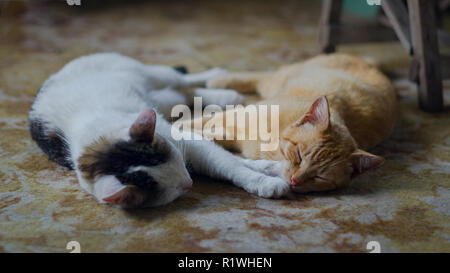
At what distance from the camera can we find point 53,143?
1797 millimetres

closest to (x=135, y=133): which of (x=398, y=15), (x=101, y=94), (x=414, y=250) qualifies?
(x=101, y=94)

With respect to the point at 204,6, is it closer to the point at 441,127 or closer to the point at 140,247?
the point at 441,127

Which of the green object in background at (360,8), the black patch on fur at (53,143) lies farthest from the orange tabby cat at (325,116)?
the green object in background at (360,8)

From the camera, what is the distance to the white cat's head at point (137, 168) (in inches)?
54.4

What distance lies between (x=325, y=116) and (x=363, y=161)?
0.25 metres

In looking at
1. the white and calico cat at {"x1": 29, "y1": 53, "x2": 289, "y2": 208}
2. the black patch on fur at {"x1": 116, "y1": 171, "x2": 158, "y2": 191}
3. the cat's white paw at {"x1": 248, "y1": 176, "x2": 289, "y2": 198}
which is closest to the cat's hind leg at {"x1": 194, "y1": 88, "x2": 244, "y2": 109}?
the white and calico cat at {"x1": 29, "y1": 53, "x2": 289, "y2": 208}

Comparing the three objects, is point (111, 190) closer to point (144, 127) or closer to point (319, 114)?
point (144, 127)

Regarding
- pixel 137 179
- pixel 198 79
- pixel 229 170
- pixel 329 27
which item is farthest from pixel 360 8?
pixel 137 179

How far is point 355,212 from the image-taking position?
1533 mm

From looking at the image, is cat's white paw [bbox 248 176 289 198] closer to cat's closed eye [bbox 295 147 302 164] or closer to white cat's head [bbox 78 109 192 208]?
cat's closed eye [bbox 295 147 302 164]

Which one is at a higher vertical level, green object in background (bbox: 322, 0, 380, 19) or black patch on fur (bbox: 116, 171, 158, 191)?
green object in background (bbox: 322, 0, 380, 19)

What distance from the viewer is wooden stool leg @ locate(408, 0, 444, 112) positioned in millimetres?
2363

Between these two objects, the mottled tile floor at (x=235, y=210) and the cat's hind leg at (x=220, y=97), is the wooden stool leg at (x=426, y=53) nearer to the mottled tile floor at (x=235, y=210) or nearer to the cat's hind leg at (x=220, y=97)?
the mottled tile floor at (x=235, y=210)

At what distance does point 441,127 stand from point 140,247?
1932 millimetres
